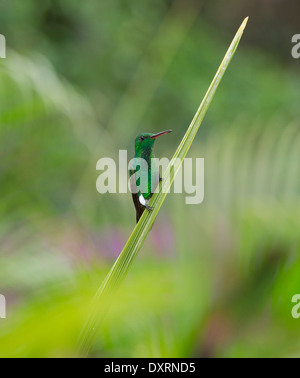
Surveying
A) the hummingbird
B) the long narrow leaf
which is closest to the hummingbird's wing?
the hummingbird

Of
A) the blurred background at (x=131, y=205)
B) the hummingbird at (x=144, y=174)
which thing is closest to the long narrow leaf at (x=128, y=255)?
the blurred background at (x=131, y=205)

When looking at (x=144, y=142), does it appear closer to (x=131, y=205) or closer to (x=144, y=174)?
(x=144, y=174)

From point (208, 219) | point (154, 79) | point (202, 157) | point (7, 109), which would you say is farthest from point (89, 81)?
point (208, 219)

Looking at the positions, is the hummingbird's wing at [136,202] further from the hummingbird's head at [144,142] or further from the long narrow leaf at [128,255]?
the long narrow leaf at [128,255]

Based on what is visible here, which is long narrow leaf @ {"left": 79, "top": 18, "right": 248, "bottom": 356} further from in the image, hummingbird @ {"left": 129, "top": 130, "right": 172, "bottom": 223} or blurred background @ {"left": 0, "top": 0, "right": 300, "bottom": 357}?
hummingbird @ {"left": 129, "top": 130, "right": 172, "bottom": 223}

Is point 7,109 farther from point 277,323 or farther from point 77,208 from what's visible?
point 277,323
